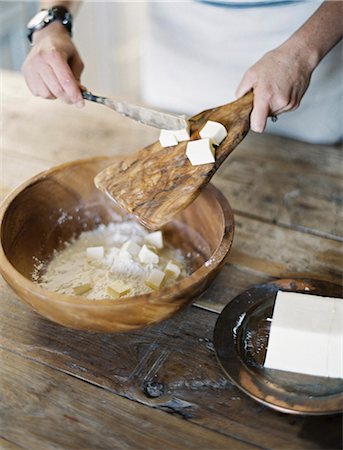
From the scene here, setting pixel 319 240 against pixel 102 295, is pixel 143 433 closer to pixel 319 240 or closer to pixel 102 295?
pixel 102 295

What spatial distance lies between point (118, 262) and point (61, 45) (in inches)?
19.8

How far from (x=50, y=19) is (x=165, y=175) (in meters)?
0.55

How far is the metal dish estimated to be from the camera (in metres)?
0.76

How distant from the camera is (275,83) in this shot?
104cm

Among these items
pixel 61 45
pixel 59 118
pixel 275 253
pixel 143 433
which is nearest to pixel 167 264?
pixel 275 253

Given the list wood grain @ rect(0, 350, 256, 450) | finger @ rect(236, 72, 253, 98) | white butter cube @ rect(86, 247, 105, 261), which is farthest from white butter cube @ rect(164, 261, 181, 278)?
finger @ rect(236, 72, 253, 98)

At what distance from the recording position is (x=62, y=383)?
2.70 feet

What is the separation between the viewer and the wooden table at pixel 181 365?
2.47 ft

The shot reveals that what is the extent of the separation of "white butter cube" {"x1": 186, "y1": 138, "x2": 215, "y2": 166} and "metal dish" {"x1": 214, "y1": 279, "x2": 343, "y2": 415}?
220 millimetres

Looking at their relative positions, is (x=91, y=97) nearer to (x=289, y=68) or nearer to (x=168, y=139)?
(x=168, y=139)

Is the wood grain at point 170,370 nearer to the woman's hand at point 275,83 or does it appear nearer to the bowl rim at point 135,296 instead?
the bowl rim at point 135,296

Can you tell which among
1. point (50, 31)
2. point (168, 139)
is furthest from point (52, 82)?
point (168, 139)

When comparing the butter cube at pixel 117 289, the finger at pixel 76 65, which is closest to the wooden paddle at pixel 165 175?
the butter cube at pixel 117 289

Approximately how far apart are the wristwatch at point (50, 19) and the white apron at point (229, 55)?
0.28 m
